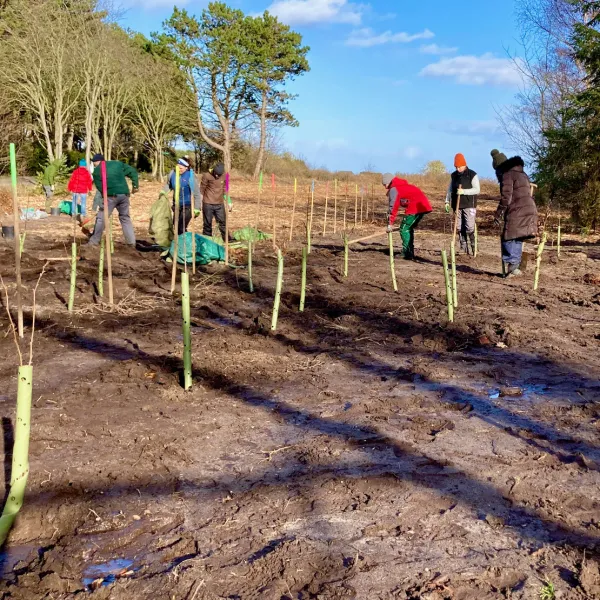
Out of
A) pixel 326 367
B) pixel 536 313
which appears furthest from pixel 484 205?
pixel 326 367

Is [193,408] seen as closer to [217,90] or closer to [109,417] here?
[109,417]

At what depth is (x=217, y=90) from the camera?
1181 inches

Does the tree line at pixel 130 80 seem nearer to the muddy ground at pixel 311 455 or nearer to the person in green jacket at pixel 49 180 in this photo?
the person in green jacket at pixel 49 180

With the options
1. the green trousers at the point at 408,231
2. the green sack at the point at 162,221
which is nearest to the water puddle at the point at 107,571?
the green sack at the point at 162,221

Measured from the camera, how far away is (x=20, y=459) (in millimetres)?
2627

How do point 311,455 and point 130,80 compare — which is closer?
point 311,455

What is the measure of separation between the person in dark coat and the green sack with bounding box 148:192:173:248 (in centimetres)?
419

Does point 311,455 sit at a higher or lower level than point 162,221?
lower

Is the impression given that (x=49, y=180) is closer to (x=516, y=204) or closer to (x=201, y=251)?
(x=201, y=251)

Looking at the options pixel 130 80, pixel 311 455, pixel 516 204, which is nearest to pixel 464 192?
pixel 516 204

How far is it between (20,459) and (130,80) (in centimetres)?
2351

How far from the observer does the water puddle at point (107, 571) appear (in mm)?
2238

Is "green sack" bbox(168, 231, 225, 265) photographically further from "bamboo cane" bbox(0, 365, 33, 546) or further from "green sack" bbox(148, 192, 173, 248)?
"bamboo cane" bbox(0, 365, 33, 546)

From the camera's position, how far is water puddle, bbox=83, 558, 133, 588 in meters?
2.24
